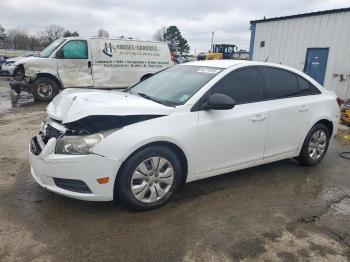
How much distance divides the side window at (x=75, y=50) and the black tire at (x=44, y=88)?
0.96m

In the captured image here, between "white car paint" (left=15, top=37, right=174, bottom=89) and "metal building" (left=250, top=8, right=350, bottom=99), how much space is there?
5.73 metres

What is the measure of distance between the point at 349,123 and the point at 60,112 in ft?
23.7

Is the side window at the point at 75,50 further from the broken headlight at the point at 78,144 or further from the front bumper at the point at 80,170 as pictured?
the broken headlight at the point at 78,144

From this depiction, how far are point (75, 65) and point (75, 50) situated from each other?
0.48 m

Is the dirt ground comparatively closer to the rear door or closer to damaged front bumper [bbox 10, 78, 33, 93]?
the rear door

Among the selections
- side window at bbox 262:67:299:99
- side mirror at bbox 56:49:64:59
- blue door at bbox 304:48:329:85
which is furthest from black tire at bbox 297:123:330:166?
blue door at bbox 304:48:329:85

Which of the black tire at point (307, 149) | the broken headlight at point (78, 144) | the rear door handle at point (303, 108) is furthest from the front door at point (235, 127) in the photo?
the broken headlight at point (78, 144)

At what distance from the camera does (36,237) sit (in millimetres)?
2926

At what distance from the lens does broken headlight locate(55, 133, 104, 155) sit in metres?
3.05

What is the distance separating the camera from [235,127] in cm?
383

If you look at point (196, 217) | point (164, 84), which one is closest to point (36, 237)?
point (196, 217)

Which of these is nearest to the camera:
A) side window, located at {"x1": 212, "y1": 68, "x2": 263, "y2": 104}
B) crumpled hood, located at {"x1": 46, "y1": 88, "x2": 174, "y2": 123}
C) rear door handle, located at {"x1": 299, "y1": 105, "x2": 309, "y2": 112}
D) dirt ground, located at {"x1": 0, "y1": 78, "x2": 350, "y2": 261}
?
dirt ground, located at {"x1": 0, "y1": 78, "x2": 350, "y2": 261}

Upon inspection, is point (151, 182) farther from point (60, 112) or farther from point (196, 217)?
point (60, 112)

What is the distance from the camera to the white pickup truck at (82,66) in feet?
34.0
